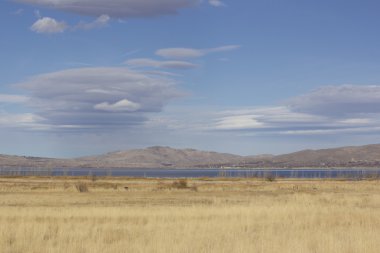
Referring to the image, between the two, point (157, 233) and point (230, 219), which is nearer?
point (157, 233)

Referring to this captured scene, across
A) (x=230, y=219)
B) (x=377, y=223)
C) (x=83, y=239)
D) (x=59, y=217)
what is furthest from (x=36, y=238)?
(x=377, y=223)

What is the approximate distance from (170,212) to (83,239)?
31.7 feet

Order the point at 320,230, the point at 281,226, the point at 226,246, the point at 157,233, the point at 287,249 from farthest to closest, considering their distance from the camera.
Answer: the point at 281,226, the point at 320,230, the point at 157,233, the point at 226,246, the point at 287,249

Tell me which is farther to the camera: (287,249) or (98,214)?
(98,214)

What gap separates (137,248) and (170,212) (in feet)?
37.8

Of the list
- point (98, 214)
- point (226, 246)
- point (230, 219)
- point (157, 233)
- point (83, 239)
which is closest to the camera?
point (226, 246)

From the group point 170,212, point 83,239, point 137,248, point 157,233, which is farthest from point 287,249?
point 170,212

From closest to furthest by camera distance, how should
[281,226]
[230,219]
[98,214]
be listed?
[281,226], [230,219], [98,214]

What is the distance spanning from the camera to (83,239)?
16.1 metres

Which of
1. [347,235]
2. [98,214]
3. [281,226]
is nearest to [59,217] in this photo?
[98,214]

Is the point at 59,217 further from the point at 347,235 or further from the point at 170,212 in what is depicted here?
the point at 347,235

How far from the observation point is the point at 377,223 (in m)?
20.9

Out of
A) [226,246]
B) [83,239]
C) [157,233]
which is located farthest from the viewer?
[157,233]

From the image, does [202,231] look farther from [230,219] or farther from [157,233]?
[230,219]
